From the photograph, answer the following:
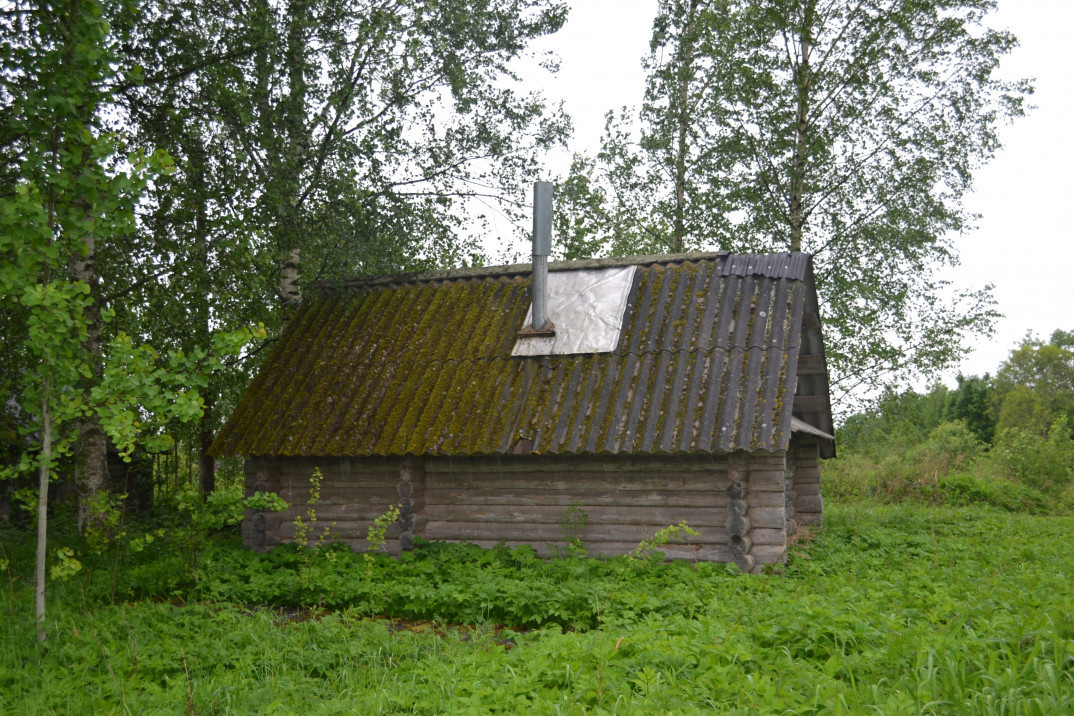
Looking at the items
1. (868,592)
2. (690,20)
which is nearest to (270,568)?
(868,592)

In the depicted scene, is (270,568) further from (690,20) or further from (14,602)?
(690,20)

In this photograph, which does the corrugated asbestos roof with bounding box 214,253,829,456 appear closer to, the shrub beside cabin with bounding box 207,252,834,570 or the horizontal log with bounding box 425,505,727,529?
the shrub beside cabin with bounding box 207,252,834,570

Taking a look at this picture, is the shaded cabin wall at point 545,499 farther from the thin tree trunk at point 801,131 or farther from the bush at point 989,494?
the bush at point 989,494

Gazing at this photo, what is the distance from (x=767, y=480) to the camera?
31.3 ft

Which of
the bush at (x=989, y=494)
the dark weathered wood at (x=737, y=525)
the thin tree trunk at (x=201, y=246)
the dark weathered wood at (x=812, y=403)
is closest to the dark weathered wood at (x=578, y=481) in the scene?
the dark weathered wood at (x=737, y=525)

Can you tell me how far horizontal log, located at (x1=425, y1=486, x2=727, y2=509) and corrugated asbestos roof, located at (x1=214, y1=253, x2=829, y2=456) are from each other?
87 cm

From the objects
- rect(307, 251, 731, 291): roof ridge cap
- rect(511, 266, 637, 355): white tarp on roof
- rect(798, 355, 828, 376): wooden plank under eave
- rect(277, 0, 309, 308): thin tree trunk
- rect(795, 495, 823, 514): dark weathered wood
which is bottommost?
rect(795, 495, 823, 514): dark weathered wood

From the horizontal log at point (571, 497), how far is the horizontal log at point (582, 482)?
0.10 feet

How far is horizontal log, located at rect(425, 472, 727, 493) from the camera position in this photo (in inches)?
388

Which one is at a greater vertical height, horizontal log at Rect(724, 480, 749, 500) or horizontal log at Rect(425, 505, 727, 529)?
horizontal log at Rect(724, 480, 749, 500)

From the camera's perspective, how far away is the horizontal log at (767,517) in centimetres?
941

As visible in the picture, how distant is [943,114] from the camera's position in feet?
57.9

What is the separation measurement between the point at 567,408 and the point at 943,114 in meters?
13.1

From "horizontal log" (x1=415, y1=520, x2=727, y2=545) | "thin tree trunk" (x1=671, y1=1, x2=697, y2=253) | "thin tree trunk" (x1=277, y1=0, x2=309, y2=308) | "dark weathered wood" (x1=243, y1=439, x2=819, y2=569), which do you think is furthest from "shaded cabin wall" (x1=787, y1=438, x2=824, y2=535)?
"thin tree trunk" (x1=277, y1=0, x2=309, y2=308)
